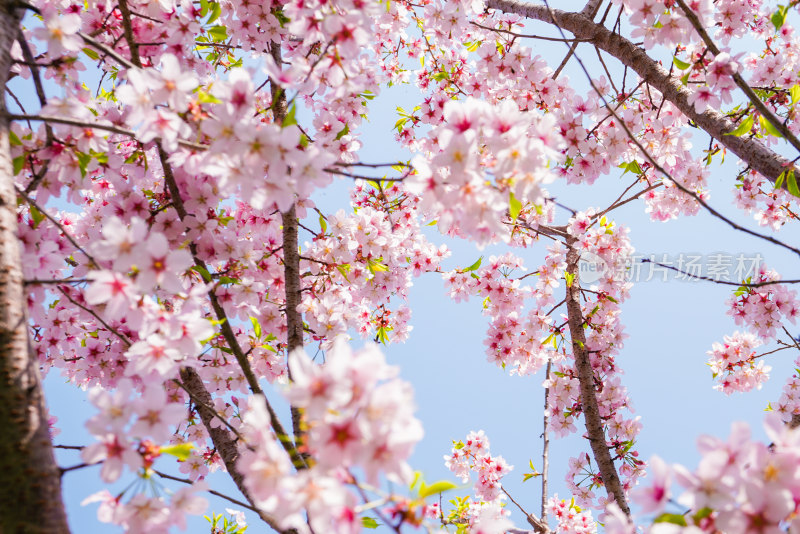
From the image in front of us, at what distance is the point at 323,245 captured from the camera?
339cm

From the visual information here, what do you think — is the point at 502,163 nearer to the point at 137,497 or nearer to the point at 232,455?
the point at 137,497

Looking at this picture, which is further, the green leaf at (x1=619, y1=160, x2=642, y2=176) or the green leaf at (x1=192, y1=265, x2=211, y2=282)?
the green leaf at (x1=619, y1=160, x2=642, y2=176)

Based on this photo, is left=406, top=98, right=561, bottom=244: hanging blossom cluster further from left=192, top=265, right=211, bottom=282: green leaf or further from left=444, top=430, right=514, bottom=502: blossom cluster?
left=444, top=430, right=514, bottom=502: blossom cluster

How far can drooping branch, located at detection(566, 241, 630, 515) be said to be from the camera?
3.43 metres

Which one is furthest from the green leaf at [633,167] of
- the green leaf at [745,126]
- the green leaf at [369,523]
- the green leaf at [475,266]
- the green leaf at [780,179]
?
the green leaf at [369,523]

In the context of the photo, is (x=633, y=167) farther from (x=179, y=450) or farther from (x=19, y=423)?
(x=19, y=423)

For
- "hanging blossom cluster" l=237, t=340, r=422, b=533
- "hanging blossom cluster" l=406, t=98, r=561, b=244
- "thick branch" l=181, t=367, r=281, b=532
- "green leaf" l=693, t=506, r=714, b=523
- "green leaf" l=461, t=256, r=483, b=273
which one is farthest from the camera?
"green leaf" l=461, t=256, r=483, b=273

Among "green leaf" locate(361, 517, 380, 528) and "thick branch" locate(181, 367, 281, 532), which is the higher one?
"thick branch" locate(181, 367, 281, 532)

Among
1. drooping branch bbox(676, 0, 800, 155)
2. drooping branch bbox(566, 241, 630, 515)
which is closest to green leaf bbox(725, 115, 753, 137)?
drooping branch bbox(676, 0, 800, 155)

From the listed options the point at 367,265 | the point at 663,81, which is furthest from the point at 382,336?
the point at 663,81

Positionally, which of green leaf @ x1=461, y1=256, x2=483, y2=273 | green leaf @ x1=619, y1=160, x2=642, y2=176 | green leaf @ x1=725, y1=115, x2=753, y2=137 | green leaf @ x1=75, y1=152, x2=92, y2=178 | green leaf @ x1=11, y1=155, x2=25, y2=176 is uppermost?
green leaf @ x1=619, y1=160, x2=642, y2=176

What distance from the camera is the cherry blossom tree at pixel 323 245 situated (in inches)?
44.0

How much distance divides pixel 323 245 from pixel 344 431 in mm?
2452

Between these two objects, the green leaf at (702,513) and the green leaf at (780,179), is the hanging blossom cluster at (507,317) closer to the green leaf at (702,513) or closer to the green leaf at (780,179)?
the green leaf at (780,179)
